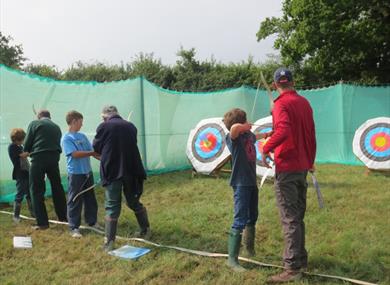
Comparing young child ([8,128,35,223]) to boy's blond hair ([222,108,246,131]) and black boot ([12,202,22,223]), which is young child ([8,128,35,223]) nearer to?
black boot ([12,202,22,223])

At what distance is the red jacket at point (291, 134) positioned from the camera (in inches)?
132

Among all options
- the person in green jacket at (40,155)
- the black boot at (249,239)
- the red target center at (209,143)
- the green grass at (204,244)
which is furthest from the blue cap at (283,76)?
the red target center at (209,143)

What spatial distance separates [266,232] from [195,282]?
1502 mm

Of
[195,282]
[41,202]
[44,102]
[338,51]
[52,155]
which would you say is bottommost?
[195,282]

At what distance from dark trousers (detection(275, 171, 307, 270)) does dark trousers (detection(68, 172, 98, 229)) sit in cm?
256

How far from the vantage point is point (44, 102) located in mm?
7164

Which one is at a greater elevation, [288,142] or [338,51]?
[338,51]

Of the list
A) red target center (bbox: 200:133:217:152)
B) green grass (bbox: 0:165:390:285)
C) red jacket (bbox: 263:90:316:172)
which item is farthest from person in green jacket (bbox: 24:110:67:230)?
red target center (bbox: 200:133:217:152)

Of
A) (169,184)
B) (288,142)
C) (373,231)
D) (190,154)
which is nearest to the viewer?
(288,142)

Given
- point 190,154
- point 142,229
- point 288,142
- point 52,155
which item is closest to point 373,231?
point 288,142

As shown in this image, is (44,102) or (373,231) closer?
(373,231)

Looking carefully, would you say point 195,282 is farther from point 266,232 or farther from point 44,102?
point 44,102

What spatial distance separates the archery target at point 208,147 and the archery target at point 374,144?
260 centimetres

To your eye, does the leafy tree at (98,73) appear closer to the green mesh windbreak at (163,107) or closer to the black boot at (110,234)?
the green mesh windbreak at (163,107)
